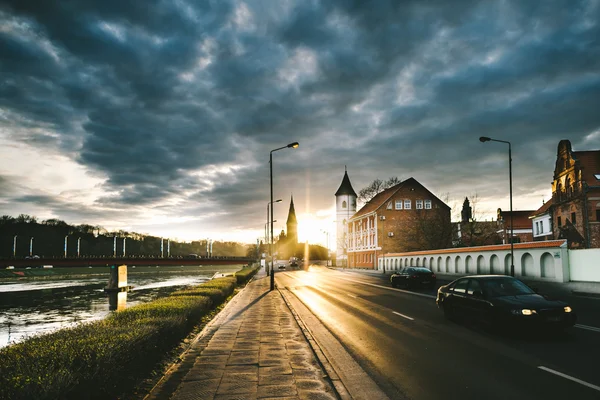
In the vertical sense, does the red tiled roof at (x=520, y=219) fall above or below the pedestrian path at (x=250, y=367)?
above

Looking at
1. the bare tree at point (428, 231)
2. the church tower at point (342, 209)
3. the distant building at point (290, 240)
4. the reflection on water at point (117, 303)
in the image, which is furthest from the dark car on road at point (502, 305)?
the distant building at point (290, 240)

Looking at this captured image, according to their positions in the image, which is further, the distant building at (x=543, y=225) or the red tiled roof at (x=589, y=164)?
the distant building at (x=543, y=225)

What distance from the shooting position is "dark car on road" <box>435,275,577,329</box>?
10203 mm

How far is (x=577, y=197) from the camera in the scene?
5131cm

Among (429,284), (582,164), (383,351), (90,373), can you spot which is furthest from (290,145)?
(582,164)

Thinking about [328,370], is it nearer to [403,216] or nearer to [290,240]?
[403,216]

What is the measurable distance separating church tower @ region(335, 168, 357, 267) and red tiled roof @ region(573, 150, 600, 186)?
59036mm

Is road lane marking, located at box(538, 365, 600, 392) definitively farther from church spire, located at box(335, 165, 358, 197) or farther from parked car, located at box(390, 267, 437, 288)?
church spire, located at box(335, 165, 358, 197)

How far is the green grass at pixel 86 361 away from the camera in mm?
4461

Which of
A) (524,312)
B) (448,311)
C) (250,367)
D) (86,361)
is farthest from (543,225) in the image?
(86,361)

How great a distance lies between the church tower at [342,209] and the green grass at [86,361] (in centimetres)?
9990

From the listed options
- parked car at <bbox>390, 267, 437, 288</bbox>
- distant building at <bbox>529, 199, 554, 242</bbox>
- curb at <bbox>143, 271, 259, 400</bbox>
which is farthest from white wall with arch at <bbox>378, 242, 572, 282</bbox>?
distant building at <bbox>529, 199, 554, 242</bbox>

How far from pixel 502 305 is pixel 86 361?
9.69 m

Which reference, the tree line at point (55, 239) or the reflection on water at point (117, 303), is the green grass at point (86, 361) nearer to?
the reflection on water at point (117, 303)
